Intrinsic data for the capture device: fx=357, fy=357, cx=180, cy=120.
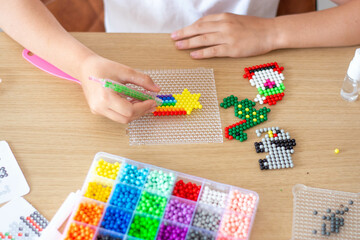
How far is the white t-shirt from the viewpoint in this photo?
1.29 metres

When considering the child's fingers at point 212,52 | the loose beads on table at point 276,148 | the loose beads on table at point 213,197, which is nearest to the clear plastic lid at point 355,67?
the loose beads on table at point 276,148

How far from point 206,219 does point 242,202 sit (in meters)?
0.10

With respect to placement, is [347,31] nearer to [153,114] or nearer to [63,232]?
[153,114]

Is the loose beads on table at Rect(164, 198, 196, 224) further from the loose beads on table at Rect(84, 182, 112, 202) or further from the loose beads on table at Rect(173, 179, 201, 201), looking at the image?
the loose beads on table at Rect(84, 182, 112, 202)

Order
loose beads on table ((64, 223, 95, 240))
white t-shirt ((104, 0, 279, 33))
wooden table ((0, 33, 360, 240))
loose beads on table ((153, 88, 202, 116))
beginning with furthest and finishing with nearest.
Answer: white t-shirt ((104, 0, 279, 33)) → loose beads on table ((153, 88, 202, 116)) → wooden table ((0, 33, 360, 240)) → loose beads on table ((64, 223, 95, 240))

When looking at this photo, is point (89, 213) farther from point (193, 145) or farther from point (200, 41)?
point (200, 41)

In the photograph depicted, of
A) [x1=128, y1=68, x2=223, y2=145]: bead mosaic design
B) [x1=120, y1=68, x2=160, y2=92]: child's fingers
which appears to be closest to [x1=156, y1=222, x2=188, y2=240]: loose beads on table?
[x1=128, y1=68, x2=223, y2=145]: bead mosaic design

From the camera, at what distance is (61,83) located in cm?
107

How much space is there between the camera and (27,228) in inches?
33.4

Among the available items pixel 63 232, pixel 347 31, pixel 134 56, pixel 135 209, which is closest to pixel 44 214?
pixel 63 232

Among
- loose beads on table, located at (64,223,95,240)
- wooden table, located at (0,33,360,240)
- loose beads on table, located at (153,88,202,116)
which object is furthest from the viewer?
loose beads on table, located at (153,88,202,116)

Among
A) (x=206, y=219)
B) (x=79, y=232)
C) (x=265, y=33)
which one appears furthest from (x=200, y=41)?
(x=79, y=232)

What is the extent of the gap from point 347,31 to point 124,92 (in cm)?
76

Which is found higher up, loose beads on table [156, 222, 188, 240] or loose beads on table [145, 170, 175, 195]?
loose beads on table [145, 170, 175, 195]
